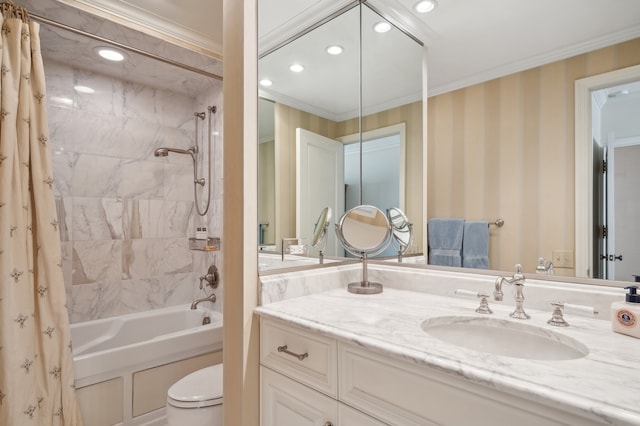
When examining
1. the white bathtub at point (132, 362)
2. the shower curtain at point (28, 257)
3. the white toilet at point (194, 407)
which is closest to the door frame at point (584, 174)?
the white toilet at point (194, 407)

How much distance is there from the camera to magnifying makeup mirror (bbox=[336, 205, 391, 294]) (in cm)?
151

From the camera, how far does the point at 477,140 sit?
1.29 meters

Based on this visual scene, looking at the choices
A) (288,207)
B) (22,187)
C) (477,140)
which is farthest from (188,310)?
(477,140)

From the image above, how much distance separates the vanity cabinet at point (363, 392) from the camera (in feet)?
2.15

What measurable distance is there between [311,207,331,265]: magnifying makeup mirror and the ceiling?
0.74 m

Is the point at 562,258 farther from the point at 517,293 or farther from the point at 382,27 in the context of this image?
the point at 382,27

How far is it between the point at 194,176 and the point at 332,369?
2.38 metres

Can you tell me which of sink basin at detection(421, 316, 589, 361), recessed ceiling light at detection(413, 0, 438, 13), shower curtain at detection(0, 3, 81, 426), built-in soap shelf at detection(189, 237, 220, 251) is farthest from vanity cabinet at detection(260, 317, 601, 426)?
built-in soap shelf at detection(189, 237, 220, 251)

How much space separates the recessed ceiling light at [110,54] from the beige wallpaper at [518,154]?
2.07 meters

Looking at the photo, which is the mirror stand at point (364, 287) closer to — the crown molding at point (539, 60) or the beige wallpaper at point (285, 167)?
the beige wallpaper at point (285, 167)

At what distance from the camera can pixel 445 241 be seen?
1378mm

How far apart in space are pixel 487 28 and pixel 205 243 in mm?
2254

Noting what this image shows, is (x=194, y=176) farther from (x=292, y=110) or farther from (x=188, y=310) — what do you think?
(x=292, y=110)

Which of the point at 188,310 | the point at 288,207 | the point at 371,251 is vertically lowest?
the point at 188,310
